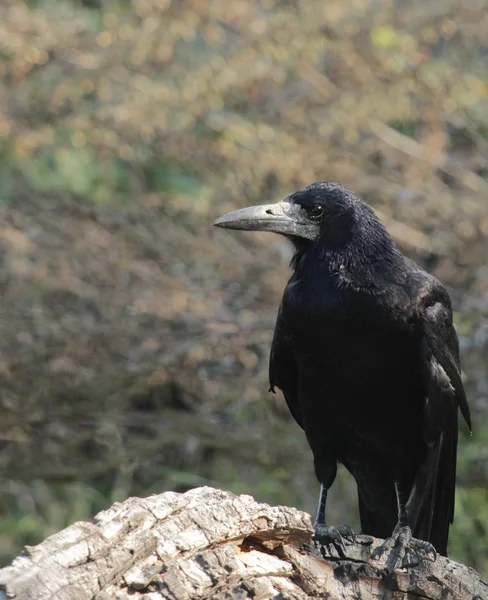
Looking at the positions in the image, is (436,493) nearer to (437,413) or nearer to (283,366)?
(437,413)

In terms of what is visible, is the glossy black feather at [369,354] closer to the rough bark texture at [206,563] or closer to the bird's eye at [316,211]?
the bird's eye at [316,211]

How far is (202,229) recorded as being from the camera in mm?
6879

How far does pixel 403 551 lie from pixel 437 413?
27.9 inches

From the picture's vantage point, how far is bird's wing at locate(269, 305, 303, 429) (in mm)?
4305

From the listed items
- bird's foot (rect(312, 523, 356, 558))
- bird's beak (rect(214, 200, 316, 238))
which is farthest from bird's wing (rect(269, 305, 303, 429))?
bird's foot (rect(312, 523, 356, 558))

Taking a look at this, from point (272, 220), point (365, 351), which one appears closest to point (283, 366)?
point (365, 351)

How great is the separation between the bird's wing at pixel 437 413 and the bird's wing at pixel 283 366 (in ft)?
1.80

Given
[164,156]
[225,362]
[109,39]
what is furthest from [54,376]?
[109,39]

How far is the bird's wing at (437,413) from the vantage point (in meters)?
4.12

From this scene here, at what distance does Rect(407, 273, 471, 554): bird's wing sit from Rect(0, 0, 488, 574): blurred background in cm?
204

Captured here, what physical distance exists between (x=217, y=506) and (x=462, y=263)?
4.13 metres

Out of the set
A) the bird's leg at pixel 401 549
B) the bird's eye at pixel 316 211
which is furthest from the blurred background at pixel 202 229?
the bird's leg at pixel 401 549

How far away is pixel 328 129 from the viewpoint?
6.82m

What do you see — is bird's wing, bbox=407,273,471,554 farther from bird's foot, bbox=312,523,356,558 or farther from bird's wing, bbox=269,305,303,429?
bird's foot, bbox=312,523,356,558
